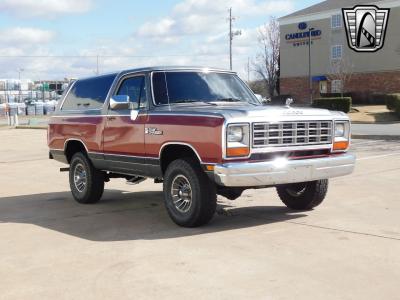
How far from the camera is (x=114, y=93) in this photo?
8.30 meters

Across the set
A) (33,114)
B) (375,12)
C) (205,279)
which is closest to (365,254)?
(205,279)

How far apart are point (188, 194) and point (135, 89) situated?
187 centimetres

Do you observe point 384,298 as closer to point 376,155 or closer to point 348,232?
point 348,232

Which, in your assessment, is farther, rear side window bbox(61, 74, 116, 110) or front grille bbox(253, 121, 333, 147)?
rear side window bbox(61, 74, 116, 110)

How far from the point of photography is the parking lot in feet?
15.1

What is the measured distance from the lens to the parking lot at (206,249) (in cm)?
461

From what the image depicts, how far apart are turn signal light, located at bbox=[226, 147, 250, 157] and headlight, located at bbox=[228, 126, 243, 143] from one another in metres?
0.10

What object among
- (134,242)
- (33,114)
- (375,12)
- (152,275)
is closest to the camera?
(152,275)

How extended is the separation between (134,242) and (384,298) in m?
2.92

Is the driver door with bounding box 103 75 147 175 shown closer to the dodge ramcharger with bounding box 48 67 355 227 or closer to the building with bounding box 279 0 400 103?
the dodge ramcharger with bounding box 48 67 355 227

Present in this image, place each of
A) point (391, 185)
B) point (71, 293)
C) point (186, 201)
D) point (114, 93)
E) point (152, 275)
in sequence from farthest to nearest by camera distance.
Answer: point (391, 185)
point (114, 93)
point (186, 201)
point (152, 275)
point (71, 293)

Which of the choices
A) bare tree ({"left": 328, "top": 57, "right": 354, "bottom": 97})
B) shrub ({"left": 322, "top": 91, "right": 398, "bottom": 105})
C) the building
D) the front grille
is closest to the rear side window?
the front grille

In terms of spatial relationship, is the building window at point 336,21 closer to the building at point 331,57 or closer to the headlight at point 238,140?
the building at point 331,57

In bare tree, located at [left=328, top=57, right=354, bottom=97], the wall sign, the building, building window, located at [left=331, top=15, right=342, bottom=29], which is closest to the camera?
the building
